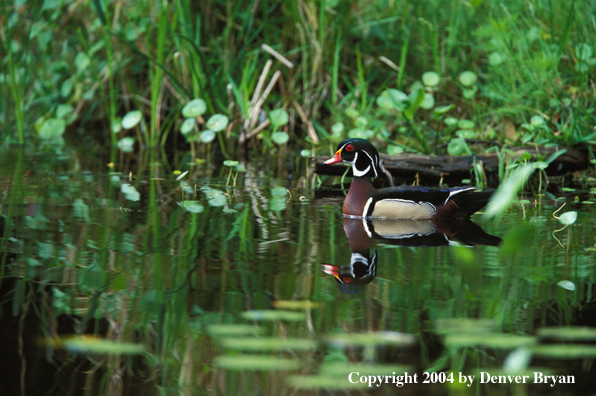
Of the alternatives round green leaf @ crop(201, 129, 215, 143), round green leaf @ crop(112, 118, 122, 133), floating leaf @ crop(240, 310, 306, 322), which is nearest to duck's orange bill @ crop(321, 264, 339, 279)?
floating leaf @ crop(240, 310, 306, 322)

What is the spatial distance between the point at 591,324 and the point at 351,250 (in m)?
1.32

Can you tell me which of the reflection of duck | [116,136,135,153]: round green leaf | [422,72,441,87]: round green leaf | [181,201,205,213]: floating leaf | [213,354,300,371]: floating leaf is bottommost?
[213,354,300,371]: floating leaf

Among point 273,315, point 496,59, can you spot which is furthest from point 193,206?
point 496,59

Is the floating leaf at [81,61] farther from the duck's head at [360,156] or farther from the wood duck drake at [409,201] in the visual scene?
the wood duck drake at [409,201]

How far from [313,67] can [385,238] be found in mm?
4520

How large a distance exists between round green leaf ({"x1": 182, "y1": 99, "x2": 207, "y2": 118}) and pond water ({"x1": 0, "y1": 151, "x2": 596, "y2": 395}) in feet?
8.70

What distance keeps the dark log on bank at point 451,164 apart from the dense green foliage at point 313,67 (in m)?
0.25

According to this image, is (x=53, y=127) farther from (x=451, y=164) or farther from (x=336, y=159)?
(x=451, y=164)

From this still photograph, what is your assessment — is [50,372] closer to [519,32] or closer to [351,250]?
[351,250]

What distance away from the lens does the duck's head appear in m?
4.61

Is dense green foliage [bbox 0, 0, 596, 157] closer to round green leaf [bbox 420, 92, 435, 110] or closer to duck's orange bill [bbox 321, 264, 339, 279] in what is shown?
round green leaf [bbox 420, 92, 435, 110]

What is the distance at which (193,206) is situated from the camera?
15.1 feet

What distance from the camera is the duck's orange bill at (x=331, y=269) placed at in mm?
3029

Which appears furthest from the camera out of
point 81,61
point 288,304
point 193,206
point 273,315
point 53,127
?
point 53,127
